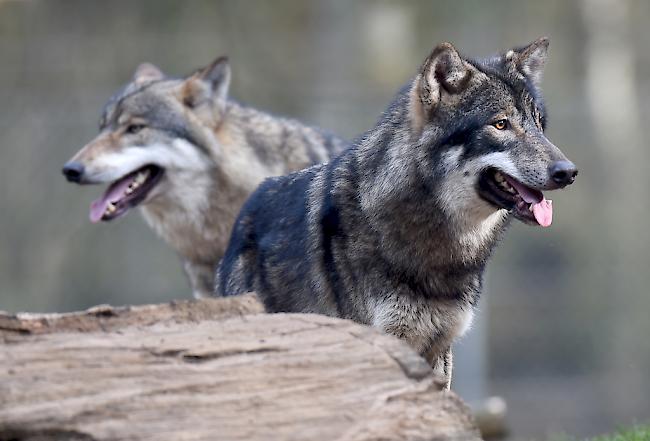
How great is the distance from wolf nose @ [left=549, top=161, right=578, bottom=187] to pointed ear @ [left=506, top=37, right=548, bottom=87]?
23.7 inches

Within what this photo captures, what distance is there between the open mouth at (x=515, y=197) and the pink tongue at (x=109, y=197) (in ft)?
11.5

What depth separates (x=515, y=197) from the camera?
4734 mm

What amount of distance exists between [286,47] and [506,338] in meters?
4.14

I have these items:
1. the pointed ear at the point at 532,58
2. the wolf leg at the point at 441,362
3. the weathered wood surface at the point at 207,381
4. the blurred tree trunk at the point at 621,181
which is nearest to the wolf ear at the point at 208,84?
the pointed ear at the point at 532,58

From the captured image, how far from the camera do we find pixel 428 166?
4863mm

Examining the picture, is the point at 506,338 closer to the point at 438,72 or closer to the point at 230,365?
the point at 438,72

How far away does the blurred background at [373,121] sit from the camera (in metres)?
11.9

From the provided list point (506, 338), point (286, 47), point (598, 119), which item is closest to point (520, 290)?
point (506, 338)

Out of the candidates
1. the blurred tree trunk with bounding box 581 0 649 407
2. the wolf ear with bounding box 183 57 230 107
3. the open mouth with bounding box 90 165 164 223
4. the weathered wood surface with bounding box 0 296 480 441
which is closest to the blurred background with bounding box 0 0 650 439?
the blurred tree trunk with bounding box 581 0 649 407

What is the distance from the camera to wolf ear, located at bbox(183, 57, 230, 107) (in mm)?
7785

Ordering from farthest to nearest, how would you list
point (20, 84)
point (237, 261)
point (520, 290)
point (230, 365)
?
1. point (20, 84)
2. point (520, 290)
3. point (237, 261)
4. point (230, 365)

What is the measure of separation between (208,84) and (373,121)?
411 cm

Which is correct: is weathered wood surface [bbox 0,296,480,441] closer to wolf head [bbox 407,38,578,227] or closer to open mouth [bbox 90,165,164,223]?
wolf head [bbox 407,38,578,227]

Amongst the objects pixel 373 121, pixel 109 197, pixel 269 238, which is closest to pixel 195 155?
pixel 109 197
